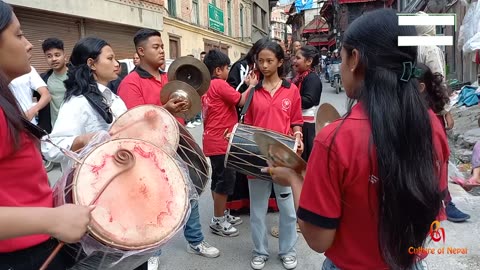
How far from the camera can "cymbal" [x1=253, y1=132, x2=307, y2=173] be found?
153 centimetres

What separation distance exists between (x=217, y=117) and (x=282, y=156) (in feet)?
6.86

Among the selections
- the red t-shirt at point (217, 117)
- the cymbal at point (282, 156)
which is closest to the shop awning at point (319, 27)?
the red t-shirt at point (217, 117)

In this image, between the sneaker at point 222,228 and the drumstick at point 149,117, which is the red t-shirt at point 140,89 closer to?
the drumstick at point 149,117

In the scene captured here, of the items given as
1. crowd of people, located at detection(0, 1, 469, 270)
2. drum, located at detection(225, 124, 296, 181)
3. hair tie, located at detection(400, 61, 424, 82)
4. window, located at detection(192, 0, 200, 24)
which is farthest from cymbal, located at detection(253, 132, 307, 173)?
window, located at detection(192, 0, 200, 24)

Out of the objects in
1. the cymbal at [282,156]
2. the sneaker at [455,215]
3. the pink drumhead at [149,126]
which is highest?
the pink drumhead at [149,126]

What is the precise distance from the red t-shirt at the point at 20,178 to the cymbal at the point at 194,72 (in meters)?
2.11

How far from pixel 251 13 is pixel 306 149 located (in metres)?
27.5

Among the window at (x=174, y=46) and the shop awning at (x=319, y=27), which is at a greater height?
the shop awning at (x=319, y=27)

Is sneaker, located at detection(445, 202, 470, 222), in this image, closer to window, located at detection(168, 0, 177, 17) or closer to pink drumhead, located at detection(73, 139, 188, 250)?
pink drumhead, located at detection(73, 139, 188, 250)

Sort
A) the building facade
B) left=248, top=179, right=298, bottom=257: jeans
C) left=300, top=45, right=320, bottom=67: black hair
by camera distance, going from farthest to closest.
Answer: the building facade < left=300, top=45, right=320, bottom=67: black hair < left=248, top=179, right=298, bottom=257: jeans

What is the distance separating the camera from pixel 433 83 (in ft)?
9.43

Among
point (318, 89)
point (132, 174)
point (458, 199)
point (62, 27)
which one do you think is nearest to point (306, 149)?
point (318, 89)

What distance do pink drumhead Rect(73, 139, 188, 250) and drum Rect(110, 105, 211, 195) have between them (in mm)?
434
